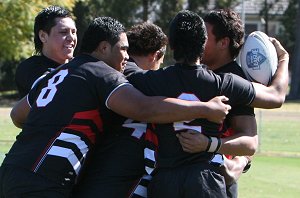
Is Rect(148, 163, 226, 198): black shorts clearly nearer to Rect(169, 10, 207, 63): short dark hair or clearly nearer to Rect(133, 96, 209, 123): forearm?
Rect(133, 96, 209, 123): forearm

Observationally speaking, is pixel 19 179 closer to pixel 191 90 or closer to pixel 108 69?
pixel 108 69

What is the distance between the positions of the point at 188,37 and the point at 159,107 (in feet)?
1.40

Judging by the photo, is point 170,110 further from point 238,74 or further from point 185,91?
point 238,74

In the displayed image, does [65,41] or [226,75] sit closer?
[226,75]

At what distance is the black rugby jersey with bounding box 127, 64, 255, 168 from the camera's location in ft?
13.5

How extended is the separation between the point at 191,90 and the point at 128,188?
70 cm

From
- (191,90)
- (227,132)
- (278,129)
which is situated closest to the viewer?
(191,90)

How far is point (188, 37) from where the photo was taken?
412cm

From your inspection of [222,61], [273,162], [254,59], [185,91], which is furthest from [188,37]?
[273,162]

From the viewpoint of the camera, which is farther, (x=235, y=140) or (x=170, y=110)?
(x=235, y=140)

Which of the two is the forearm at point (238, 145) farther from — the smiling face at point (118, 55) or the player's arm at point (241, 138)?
the smiling face at point (118, 55)

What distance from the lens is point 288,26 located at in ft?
164

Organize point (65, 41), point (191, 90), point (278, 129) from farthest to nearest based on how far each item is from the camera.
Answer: point (278, 129)
point (65, 41)
point (191, 90)

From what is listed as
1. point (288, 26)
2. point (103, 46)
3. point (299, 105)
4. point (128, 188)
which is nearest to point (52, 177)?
point (128, 188)
